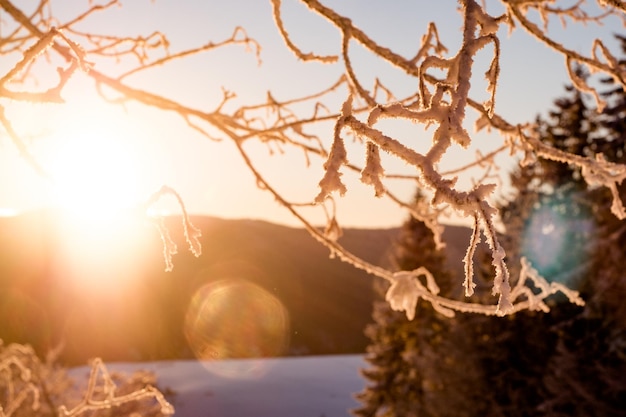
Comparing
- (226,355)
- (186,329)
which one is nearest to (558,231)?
(226,355)

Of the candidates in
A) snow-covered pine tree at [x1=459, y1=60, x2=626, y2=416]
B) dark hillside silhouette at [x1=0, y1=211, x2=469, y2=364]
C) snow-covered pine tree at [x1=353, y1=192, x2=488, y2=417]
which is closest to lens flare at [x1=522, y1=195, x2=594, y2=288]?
snow-covered pine tree at [x1=459, y1=60, x2=626, y2=416]

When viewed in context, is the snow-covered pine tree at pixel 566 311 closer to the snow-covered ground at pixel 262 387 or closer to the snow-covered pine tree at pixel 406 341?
the snow-covered pine tree at pixel 406 341

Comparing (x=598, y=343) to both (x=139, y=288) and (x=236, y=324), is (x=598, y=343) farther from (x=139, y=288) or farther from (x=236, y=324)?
(x=139, y=288)

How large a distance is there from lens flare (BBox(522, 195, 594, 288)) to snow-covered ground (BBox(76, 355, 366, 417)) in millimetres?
6756

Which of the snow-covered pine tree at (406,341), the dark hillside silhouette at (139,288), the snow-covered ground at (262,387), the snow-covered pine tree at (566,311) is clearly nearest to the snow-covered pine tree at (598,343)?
the snow-covered pine tree at (566,311)

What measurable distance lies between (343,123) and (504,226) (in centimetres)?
1766

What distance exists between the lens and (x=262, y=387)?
30641 millimetres

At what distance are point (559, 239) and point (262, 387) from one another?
19.6m

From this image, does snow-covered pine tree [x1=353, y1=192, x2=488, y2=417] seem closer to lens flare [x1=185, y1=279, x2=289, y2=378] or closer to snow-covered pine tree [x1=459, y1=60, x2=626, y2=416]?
snow-covered pine tree [x1=459, y1=60, x2=626, y2=416]

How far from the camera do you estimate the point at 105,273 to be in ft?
183

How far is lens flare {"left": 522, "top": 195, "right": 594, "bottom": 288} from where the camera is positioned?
14719 mm

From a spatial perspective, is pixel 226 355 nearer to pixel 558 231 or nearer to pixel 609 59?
pixel 558 231

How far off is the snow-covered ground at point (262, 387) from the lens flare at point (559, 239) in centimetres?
676

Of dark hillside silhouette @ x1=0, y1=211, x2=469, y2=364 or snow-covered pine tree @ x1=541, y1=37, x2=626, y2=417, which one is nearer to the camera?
snow-covered pine tree @ x1=541, y1=37, x2=626, y2=417
